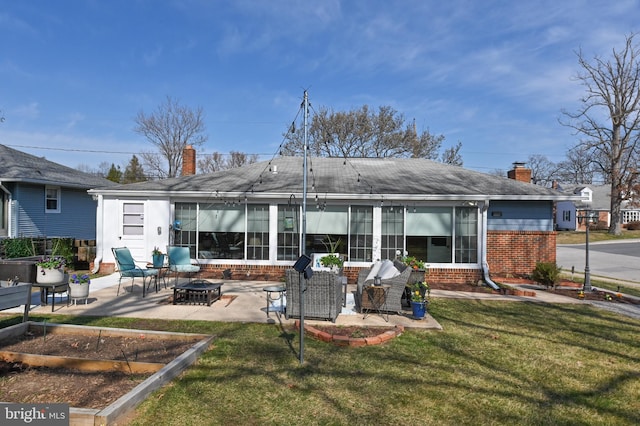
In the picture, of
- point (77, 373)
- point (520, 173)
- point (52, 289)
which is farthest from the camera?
point (520, 173)

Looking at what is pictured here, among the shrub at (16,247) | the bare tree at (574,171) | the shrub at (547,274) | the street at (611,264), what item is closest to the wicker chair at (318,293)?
the shrub at (547,274)

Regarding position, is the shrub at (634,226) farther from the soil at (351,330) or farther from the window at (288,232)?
the soil at (351,330)

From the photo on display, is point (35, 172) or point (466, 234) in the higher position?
point (35, 172)

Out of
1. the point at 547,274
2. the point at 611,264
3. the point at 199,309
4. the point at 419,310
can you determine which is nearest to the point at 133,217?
the point at 199,309

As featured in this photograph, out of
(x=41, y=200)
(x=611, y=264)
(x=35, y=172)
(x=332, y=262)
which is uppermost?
(x=35, y=172)

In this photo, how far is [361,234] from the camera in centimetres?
1096

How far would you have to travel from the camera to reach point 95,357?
4566 mm

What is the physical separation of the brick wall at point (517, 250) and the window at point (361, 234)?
4601 millimetres

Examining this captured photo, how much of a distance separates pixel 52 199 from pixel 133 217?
829 centimetres

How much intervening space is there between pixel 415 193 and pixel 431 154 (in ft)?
84.1

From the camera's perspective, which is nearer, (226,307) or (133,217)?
(226,307)

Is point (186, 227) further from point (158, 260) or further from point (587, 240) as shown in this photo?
point (587, 240)

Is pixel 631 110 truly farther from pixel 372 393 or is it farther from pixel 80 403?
pixel 80 403

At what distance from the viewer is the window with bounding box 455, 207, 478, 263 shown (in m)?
10.8
